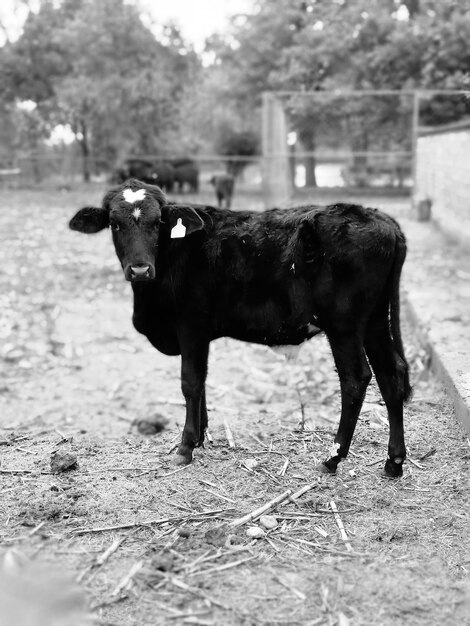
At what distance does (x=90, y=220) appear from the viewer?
443 cm

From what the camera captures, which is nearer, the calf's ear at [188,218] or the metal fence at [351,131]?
the calf's ear at [188,218]

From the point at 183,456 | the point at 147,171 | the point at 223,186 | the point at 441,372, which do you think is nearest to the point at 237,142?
the point at 147,171

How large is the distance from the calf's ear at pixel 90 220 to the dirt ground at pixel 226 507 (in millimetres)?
1411

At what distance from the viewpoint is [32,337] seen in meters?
8.46

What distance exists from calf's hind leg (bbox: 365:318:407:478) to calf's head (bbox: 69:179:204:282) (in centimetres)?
123

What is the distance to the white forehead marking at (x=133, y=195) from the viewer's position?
4.26 metres

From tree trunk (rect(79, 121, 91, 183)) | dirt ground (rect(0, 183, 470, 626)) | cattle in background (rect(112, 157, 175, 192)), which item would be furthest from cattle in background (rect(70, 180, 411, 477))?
tree trunk (rect(79, 121, 91, 183))

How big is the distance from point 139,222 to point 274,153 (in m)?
12.0

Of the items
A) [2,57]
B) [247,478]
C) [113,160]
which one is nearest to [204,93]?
[113,160]

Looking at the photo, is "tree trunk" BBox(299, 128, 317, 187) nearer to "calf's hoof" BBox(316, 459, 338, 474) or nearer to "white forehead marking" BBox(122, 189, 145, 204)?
"white forehead marking" BBox(122, 189, 145, 204)

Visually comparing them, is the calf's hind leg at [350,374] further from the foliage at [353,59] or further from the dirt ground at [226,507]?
the foliage at [353,59]

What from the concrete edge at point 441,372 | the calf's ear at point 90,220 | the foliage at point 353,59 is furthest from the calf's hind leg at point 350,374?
the foliage at point 353,59

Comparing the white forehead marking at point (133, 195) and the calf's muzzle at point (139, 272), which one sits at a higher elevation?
the white forehead marking at point (133, 195)

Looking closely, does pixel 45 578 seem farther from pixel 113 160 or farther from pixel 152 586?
pixel 113 160
